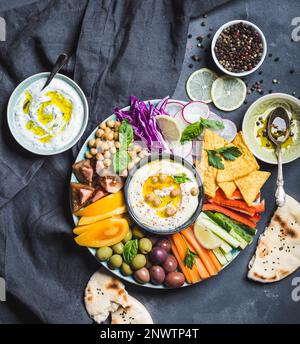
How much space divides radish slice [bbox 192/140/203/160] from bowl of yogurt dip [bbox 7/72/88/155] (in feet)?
2.84

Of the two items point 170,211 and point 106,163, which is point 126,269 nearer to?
point 170,211

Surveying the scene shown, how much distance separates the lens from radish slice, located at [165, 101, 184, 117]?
148 inches

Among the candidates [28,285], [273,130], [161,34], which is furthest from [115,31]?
[28,285]

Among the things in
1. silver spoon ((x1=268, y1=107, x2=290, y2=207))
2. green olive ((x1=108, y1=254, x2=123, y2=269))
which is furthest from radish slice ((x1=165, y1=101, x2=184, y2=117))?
green olive ((x1=108, y1=254, x2=123, y2=269))

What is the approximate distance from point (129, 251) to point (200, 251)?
0.54 meters

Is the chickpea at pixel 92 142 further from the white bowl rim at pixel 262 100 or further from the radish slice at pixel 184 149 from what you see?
the white bowl rim at pixel 262 100

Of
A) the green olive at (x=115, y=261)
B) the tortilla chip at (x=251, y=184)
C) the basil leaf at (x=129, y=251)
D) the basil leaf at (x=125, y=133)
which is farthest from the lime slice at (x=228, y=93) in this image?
the green olive at (x=115, y=261)

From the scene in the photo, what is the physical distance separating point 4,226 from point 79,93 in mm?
1213

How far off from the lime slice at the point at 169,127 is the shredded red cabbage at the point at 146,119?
0.04 m

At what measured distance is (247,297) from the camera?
12.8ft

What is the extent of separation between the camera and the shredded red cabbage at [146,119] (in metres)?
3.71

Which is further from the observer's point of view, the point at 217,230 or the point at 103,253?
the point at 217,230

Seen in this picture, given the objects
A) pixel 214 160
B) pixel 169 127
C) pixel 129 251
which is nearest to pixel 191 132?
pixel 169 127

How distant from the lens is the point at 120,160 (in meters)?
3.64
